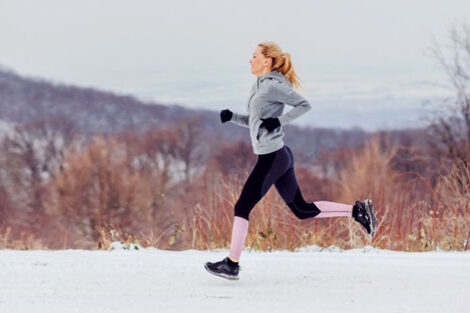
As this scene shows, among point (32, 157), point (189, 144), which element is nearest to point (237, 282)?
point (32, 157)

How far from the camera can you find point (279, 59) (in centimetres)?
453

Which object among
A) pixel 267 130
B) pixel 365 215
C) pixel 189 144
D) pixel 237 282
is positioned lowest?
pixel 189 144

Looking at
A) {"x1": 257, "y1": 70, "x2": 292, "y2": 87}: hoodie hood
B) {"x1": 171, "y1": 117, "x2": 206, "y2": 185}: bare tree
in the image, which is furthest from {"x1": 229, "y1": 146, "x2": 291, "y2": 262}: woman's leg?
{"x1": 171, "y1": 117, "x2": 206, "y2": 185}: bare tree

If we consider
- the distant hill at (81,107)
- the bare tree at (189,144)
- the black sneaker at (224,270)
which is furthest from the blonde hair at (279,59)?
the distant hill at (81,107)

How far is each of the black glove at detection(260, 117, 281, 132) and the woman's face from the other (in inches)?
14.7

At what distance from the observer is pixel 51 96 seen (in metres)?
104

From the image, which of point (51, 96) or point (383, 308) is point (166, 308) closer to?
point (383, 308)

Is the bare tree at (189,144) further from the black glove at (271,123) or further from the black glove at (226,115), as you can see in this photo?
the black glove at (271,123)

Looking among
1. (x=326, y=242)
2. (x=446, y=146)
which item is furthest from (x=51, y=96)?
(x=326, y=242)

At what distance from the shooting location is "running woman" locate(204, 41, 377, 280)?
14.4 feet

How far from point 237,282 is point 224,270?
125 millimetres

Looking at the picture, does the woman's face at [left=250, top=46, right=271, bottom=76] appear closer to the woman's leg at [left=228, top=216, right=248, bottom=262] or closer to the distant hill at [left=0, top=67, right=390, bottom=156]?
the woman's leg at [left=228, top=216, right=248, bottom=262]

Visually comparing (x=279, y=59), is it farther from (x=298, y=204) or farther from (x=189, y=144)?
(x=189, y=144)

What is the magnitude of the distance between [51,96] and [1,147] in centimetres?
3332
